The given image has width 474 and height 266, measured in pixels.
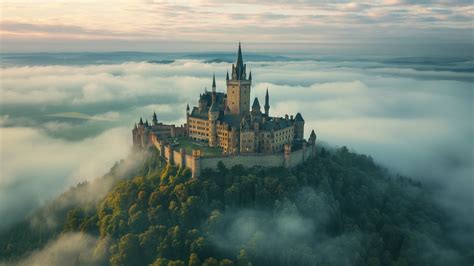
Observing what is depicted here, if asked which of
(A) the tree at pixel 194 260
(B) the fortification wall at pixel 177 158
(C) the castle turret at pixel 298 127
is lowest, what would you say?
(A) the tree at pixel 194 260

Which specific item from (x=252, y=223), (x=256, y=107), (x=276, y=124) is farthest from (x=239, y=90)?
(x=252, y=223)

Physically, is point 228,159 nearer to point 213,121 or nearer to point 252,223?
point 213,121

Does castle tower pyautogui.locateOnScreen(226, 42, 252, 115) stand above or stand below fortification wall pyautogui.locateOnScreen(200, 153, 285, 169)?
above

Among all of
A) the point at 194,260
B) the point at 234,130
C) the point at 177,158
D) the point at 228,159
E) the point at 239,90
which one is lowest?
the point at 194,260

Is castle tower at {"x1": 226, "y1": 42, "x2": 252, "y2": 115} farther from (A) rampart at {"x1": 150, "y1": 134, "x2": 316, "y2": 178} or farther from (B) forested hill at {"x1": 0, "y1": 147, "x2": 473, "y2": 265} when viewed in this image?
(B) forested hill at {"x1": 0, "y1": 147, "x2": 473, "y2": 265}

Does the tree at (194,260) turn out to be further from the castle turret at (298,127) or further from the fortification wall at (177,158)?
the castle turret at (298,127)

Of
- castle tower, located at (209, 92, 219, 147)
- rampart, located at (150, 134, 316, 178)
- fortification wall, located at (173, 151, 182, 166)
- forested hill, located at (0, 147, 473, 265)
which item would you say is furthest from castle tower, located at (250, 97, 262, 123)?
fortification wall, located at (173, 151, 182, 166)

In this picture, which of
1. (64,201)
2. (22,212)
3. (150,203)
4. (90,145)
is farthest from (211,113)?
(90,145)

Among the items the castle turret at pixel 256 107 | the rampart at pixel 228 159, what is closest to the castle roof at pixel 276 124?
the castle turret at pixel 256 107
